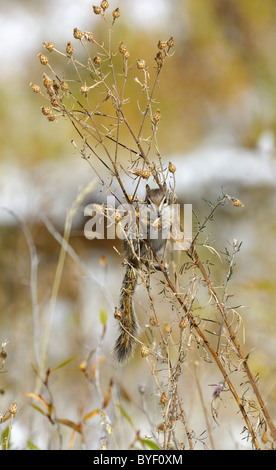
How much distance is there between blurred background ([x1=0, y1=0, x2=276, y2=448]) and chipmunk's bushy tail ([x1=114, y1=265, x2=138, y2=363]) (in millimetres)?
1257

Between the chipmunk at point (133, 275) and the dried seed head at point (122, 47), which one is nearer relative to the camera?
the dried seed head at point (122, 47)

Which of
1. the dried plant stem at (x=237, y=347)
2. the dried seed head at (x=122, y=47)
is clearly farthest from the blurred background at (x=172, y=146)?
the dried seed head at (x=122, y=47)

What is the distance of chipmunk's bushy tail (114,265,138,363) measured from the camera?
0.91m

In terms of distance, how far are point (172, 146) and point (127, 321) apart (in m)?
1.97

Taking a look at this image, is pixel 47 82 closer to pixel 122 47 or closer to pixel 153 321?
pixel 122 47

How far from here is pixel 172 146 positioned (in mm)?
2816

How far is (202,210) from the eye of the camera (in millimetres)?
2549

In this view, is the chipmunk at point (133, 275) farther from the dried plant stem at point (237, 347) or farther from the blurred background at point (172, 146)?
the blurred background at point (172, 146)

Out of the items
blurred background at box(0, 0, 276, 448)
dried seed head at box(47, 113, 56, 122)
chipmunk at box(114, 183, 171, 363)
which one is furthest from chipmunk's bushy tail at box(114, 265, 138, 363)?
blurred background at box(0, 0, 276, 448)

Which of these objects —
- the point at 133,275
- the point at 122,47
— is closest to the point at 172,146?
the point at 133,275

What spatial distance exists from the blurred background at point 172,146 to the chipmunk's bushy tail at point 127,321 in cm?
126

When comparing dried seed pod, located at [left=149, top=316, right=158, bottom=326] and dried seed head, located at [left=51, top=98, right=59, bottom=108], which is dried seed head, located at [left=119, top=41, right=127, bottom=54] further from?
dried seed pod, located at [left=149, top=316, right=158, bottom=326]

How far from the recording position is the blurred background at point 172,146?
7.88 feet
